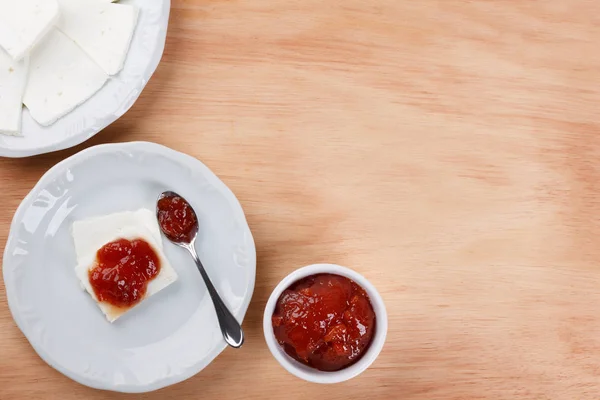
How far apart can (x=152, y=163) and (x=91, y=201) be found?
6.5 inches

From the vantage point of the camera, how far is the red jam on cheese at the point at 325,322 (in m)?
1.22

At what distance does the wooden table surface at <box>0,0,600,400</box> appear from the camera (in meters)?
1.43

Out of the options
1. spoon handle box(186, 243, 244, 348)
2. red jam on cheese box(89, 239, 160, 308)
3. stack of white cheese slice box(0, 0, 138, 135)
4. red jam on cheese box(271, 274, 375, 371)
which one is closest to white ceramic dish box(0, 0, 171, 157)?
stack of white cheese slice box(0, 0, 138, 135)

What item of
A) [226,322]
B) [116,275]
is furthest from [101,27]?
[226,322]

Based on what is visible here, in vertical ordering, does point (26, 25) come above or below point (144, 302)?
above

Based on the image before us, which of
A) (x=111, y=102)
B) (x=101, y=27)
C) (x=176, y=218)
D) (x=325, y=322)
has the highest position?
(x=101, y=27)

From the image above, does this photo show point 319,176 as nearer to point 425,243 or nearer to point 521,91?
point 425,243

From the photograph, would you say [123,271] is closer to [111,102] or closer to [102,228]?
[102,228]

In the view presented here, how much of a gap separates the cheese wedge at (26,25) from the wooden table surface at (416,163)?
0.25 metres

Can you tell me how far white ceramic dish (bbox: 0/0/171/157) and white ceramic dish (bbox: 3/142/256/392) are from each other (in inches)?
2.4

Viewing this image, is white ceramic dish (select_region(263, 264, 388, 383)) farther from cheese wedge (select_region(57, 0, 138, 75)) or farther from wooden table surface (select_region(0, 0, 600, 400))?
cheese wedge (select_region(57, 0, 138, 75))

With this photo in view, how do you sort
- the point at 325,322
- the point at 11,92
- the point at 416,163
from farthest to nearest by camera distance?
the point at 416,163 < the point at 11,92 < the point at 325,322

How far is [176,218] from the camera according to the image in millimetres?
1333

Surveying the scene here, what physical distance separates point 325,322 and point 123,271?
45 cm
